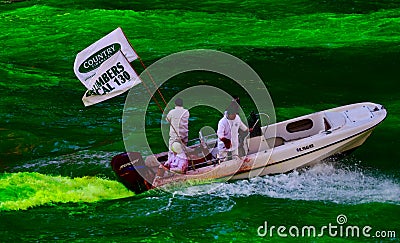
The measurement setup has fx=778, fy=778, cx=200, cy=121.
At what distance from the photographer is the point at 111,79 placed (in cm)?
1480

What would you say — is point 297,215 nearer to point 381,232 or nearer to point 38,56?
point 381,232

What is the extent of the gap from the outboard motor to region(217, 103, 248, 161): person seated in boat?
4.80 ft

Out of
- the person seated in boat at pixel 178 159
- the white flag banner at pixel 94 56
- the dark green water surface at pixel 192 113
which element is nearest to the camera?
the dark green water surface at pixel 192 113

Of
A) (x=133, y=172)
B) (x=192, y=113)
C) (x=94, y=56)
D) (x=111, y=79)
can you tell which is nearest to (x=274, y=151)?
(x=133, y=172)

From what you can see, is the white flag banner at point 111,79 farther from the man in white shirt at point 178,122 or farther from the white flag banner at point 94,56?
the man in white shirt at point 178,122

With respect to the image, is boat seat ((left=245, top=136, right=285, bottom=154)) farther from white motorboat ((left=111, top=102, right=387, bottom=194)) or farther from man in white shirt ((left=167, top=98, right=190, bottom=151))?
man in white shirt ((left=167, top=98, right=190, bottom=151))

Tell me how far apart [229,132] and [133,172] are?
6.46 ft

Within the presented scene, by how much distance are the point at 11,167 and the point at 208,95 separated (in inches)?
256

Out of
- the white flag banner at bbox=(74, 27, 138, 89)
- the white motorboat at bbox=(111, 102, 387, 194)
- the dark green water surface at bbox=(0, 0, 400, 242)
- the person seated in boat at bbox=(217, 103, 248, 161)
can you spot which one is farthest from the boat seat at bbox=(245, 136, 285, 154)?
the white flag banner at bbox=(74, 27, 138, 89)

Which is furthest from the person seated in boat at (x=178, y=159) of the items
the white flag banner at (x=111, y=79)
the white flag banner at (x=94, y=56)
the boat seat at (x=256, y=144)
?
the white flag banner at (x=94, y=56)

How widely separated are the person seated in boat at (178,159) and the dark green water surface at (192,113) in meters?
0.40

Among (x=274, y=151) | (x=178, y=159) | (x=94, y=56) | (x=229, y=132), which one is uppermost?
(x=94, y=56)

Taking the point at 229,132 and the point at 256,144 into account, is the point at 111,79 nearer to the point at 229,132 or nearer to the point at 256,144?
the point at 229,132

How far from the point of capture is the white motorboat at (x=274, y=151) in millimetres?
14602
